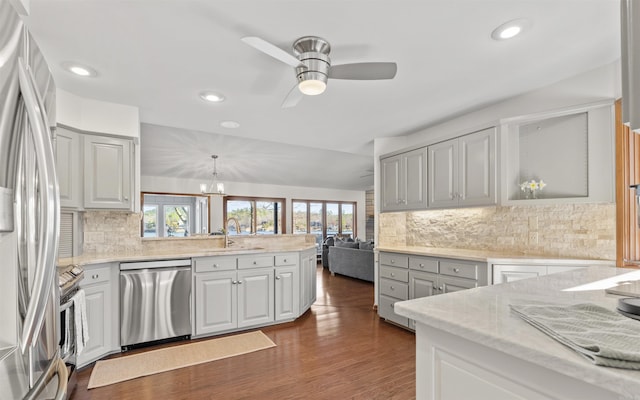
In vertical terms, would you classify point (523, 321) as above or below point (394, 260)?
above

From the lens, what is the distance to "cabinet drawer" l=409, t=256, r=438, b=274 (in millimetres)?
3309

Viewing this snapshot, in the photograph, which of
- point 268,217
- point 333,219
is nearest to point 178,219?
point 268,217

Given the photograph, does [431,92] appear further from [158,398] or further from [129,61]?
[158,398]

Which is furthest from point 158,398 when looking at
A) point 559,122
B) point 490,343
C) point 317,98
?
point 559,122

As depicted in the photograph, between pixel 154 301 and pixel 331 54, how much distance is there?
285 centimetres

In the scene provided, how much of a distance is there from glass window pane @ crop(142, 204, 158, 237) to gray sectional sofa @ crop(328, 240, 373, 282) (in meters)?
5.53

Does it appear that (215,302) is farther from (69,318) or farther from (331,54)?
(331,54)

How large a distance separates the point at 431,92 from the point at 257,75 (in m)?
1.68

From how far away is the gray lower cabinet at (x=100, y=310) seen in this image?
2.74 m

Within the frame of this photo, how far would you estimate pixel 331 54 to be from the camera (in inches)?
94.3

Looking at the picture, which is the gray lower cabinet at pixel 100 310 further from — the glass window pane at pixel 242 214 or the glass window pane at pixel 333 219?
the glass window pane at pixel 333 219

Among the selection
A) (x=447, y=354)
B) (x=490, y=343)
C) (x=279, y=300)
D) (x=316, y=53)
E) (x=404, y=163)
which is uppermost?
(x=316, y=53)

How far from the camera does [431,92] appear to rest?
3.11 metres

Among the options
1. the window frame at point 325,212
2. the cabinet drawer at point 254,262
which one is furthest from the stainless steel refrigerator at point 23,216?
the window frame at point 325,212
